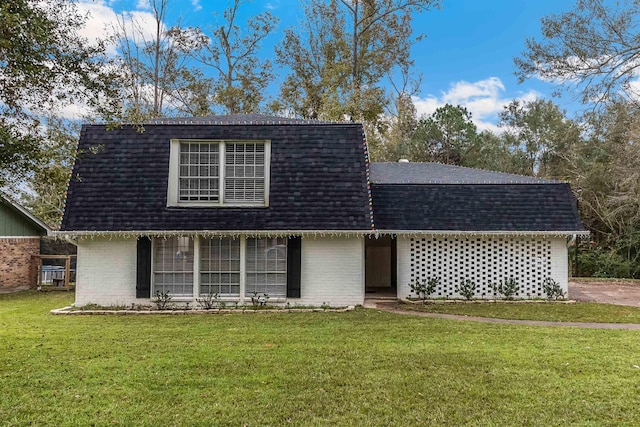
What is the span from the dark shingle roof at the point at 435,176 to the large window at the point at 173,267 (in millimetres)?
6026

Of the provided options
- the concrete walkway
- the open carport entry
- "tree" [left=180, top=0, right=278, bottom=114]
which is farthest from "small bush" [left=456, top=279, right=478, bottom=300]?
"tree" [left=180, top=0, right=278, bottom=114]

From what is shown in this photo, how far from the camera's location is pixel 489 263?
43.5 ft

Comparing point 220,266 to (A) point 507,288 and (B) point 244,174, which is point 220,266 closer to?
(B) point 244,174

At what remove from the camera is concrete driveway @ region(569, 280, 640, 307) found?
13.7m

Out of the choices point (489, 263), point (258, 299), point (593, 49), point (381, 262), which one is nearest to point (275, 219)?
point (258, 299)

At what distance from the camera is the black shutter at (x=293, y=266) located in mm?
12086

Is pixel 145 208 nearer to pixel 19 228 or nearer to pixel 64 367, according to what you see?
pixel 64 367

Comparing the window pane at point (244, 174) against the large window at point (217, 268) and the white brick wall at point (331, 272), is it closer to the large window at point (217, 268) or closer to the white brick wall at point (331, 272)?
the large window at point (217, 268)

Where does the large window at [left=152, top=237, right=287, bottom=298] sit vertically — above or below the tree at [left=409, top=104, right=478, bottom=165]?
below

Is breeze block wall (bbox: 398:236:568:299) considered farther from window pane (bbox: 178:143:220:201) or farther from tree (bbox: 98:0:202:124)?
tree (bbox: 98:0:202:124)

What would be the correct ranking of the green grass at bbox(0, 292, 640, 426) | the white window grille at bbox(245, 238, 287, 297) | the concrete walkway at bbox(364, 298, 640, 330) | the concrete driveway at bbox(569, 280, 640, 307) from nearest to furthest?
the green grass at bbox(0, 292, 640, 426)
the concrete walkway at bbox(364, 298, 640, 330)
the white window grille at bbox(245, 238, 287, 297)
the concrete driveway at bbox(569, 280, 640, 307)

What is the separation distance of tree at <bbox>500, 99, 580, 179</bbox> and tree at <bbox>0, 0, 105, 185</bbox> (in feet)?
83.4

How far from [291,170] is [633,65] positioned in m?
12.2

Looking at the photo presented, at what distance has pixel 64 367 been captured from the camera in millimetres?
6578
